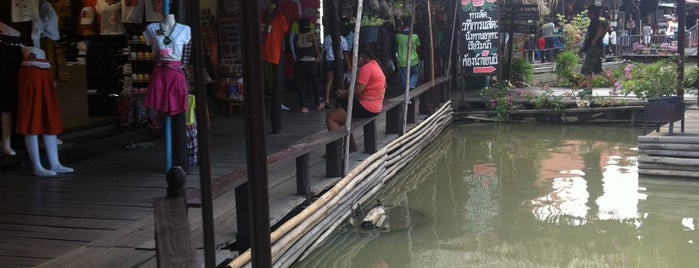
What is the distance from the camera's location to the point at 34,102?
261 inches

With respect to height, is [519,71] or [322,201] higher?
[519,71]

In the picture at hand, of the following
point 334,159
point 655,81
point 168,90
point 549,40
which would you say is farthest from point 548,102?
point 549,40

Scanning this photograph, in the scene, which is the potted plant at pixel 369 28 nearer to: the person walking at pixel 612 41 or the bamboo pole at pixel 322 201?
the bamboo pole at pixel 322 201

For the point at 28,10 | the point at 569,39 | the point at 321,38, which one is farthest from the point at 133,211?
the point at 569,39

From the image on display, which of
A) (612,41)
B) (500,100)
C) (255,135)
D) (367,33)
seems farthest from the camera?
(612,41)

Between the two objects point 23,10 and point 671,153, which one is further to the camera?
point 671,153

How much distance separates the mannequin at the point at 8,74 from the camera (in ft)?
22.2

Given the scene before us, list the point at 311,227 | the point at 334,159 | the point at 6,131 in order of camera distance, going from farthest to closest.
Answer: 1. the point at 334,159
2. the point at 6,131
3. the point at 311,227

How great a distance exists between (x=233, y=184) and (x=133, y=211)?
1.49m

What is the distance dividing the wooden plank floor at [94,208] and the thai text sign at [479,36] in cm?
650

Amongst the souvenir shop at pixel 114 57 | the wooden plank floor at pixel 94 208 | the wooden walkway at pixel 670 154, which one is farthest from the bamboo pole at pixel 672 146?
the souvenir shop at pixel 114 57

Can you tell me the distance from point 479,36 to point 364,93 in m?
6.29

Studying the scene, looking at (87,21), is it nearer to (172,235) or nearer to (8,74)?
(8,74)

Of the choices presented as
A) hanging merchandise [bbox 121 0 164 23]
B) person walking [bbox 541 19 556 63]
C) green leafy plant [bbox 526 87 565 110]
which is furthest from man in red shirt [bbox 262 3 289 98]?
person walking [bbox 541 19 556 63]
